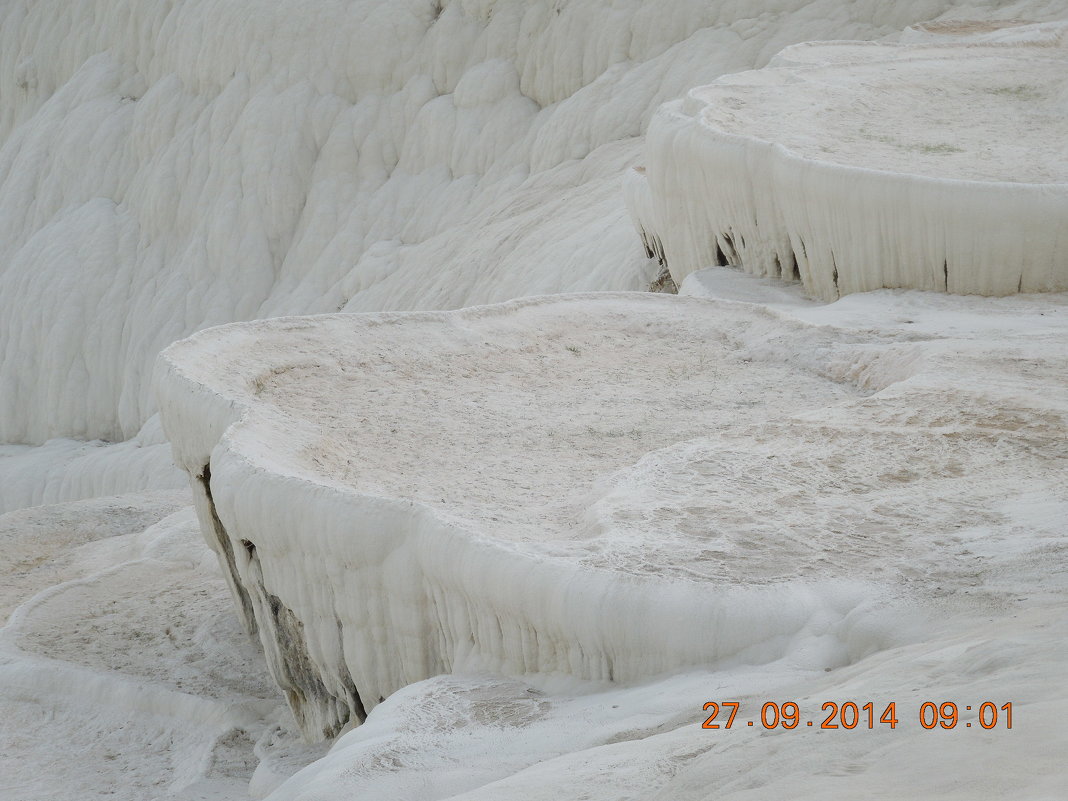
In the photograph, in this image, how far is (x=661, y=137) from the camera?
31.4 feet

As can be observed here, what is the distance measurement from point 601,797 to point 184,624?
523 centimetres

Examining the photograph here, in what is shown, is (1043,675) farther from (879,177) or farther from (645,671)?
(879,177)

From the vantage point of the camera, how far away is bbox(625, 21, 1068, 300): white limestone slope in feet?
24.6

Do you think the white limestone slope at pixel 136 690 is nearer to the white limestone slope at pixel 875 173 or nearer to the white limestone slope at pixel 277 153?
the white limestone slope at pixel 875 173

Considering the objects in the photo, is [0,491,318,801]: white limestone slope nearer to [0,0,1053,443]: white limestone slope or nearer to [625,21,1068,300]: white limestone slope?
[625,21,1068,300]: white limestone slope

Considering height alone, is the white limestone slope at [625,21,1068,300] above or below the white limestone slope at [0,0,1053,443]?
above

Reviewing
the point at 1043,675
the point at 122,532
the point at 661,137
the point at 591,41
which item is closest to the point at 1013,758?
the point at 1043,675
